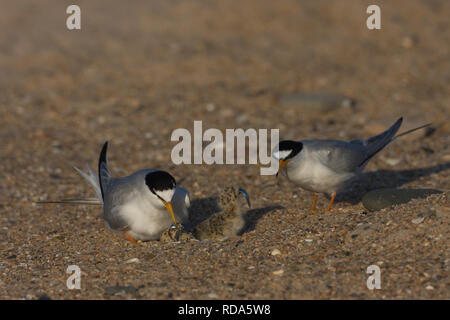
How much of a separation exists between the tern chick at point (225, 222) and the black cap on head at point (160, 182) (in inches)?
26.2

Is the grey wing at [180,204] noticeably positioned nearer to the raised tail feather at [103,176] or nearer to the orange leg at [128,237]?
the orange leg at [128,237]

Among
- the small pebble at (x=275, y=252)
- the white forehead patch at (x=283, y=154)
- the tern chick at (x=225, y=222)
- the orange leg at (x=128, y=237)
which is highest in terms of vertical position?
the white forehead patch at (x=283, y=154)

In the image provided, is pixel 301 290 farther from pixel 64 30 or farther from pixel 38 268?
pixel 64 30

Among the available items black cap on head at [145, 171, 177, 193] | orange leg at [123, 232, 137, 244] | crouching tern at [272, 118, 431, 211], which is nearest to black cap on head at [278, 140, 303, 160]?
crouching tern at [272, 118, 431, 211]

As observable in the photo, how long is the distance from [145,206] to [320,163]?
1.63 metres

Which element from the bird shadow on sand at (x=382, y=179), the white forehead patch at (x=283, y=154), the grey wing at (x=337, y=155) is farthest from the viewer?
the bird shadow on sand at (x=382, y=179)

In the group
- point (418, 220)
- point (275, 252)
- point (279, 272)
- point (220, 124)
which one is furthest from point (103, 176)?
point (220, 124)

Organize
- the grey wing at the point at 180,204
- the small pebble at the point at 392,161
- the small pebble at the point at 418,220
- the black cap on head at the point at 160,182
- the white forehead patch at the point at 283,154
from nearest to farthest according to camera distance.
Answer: the small pebble at the point at 418,220 → the black cap on head at the point at 160,182 → the grey wing at the point at 180,204 → the white forehead patch at the point at 283,154 → the small pebble at the point at 392,161

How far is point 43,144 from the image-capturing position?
28.5 feet

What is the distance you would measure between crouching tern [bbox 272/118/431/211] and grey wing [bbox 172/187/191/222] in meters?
0.90

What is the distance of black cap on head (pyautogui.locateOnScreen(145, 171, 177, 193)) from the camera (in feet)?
16.7

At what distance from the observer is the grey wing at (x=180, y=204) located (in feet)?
17.9

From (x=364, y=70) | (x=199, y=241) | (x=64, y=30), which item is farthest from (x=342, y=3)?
(x=199, y=241)

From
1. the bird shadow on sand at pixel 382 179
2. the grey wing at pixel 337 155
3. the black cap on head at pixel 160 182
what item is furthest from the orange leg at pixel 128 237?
the bird shadow on sand at pixel 382 179
